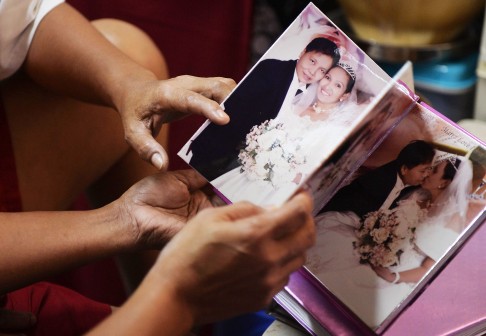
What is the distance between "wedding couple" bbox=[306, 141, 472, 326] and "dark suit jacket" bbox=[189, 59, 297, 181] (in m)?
0.14

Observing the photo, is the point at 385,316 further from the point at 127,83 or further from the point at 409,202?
the point at 127,83

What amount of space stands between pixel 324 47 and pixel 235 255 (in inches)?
12.8

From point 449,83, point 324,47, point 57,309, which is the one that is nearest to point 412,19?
point 449,83

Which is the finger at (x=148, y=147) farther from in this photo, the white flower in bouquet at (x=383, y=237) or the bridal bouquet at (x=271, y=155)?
the white flower in bouquet at (x=383, y=237)

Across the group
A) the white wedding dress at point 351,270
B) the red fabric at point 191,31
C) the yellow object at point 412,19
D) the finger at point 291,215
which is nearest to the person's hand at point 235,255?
the finger at point 291,215

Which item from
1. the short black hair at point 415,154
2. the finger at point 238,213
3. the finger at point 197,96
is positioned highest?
the short black hair at point 415,154

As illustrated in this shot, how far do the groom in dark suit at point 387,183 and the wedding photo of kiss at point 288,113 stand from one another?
57mm

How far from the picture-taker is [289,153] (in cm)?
71

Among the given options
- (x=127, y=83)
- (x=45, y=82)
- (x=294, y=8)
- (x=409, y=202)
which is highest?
(x=294, y=8)

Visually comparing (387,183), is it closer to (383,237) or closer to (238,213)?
(383,237)

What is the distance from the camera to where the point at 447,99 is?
1282 mm

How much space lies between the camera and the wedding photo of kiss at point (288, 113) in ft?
2.30

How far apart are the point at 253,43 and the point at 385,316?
3.44ft

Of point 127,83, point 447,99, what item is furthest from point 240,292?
point 447,99
